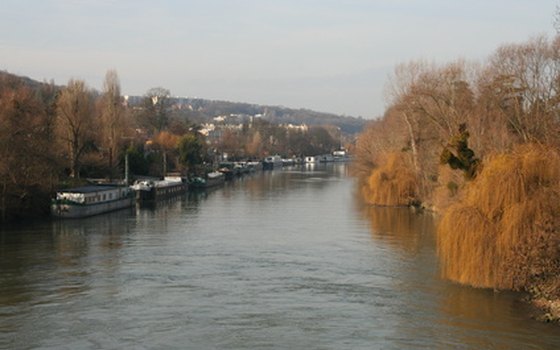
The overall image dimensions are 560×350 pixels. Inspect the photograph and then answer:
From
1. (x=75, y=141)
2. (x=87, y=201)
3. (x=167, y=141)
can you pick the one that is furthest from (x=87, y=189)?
(x=167, y=141)

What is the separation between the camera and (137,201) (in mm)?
56406

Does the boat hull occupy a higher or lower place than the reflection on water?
→ higher

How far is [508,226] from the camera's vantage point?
68.5ft

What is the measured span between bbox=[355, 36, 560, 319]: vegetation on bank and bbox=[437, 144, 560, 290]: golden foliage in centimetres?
3

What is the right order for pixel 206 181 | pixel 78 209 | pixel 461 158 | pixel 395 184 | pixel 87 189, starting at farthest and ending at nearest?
1. pixel 206 181
2. pixel 395 184
3. pixel 87 189
4. pixel 78 209
5. pixel 461 158

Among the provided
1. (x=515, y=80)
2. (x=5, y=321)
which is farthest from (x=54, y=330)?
(x=515, y=80)

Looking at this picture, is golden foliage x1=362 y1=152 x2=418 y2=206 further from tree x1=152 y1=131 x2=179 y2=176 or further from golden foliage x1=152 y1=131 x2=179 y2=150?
golden foliage x1=152 y1=131 x2=179 y2=150

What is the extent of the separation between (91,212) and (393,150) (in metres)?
22.8

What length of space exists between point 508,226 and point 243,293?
7816 mm

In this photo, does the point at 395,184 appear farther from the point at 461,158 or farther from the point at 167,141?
the point at 167,141

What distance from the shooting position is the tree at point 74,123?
5281cm

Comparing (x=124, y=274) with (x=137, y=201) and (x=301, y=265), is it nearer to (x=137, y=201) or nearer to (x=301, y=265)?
(x=301, y=265)

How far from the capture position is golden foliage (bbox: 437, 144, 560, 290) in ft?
67.7

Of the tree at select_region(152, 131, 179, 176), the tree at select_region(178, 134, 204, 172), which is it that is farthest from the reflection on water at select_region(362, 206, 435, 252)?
the tree at select_region(152, 131, 179, 176)
